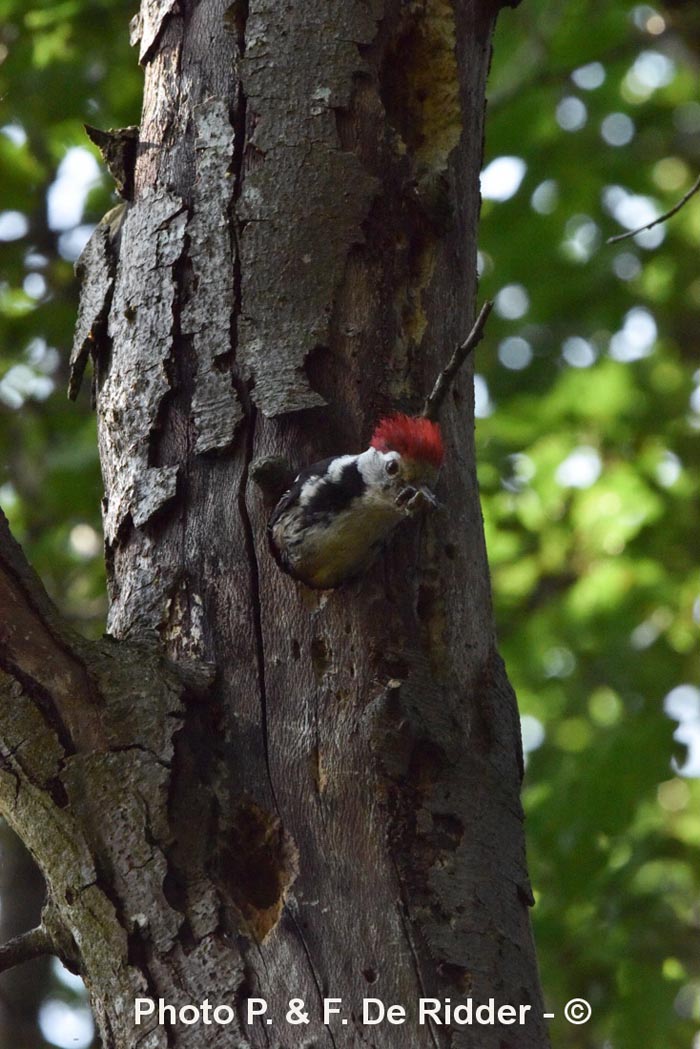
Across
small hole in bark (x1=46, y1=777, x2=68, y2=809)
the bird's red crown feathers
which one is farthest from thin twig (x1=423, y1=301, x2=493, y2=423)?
small hole in bark (x1=46, y1=777, x2=68, y2=809)

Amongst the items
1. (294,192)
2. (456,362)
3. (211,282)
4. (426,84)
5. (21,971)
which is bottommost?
(21,971)

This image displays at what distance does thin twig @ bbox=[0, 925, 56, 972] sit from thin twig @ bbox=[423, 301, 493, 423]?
39.4 inches

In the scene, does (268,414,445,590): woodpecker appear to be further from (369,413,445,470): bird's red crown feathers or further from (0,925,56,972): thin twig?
(0,925,56,972): thin twig

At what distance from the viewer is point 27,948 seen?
1856mm

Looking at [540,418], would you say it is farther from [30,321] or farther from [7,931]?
[7,931]

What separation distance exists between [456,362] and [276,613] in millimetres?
497

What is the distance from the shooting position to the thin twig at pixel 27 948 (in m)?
1.83

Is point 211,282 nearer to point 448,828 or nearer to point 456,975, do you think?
point 448,828

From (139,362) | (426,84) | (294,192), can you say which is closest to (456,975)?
(139,362)

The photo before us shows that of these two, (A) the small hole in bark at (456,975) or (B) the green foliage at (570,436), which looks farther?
(B) the green foliage at (570,436)

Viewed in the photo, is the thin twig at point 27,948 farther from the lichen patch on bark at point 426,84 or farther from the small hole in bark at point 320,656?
the lichen patch on bark at point 426,84

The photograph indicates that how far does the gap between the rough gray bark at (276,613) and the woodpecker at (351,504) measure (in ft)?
0.14

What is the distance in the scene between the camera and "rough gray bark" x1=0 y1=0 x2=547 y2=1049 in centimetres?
174

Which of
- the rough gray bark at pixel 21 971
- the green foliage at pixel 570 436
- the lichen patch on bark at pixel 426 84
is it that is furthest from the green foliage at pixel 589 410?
the lichen patch on bark at pixel 426 84
